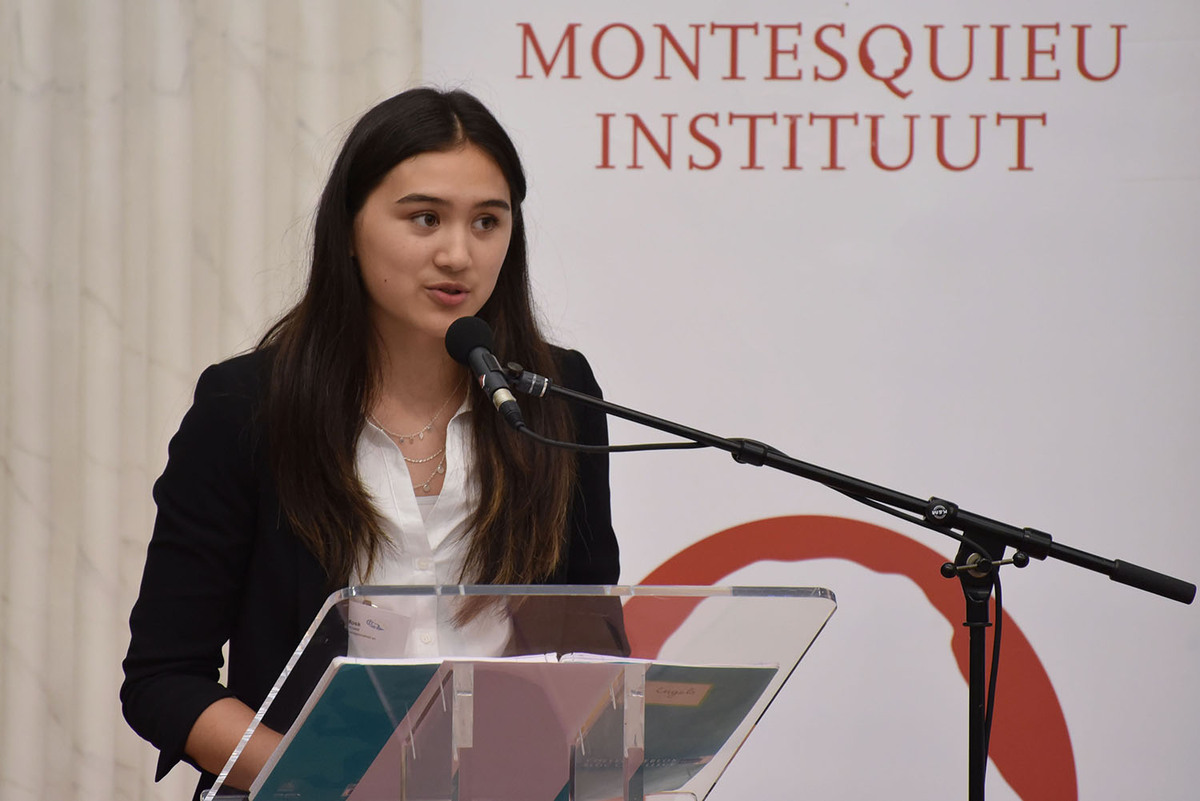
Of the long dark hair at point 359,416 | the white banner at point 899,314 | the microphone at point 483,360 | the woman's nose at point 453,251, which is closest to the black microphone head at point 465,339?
the microphone at point 483,360

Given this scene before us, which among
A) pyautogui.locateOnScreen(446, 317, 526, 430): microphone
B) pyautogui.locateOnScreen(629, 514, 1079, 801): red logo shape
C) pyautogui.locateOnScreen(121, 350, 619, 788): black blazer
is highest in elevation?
pyautogui.locateOnScreen(446, 317, 526, 430): microphone

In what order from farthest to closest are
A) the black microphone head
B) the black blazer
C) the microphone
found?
the black blazer
the black microphone head
the microphone

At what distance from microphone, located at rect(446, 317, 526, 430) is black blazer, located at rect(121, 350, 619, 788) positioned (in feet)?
1.63

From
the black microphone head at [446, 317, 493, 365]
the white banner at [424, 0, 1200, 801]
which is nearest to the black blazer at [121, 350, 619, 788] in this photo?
the black microphone head at [446, 317, 493, 365]

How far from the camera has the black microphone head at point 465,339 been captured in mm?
1301

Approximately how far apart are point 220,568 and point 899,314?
1.76 meters

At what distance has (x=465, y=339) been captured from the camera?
1.30m

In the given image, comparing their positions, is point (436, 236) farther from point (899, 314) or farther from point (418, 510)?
point (899, 314)

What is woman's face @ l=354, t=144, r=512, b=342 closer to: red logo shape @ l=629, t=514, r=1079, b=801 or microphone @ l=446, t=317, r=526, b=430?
microphone @ l=446, t=317, r=526, b=430

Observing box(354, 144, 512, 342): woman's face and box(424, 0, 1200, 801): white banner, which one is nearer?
box(354, 144, 512, 342): woman's face

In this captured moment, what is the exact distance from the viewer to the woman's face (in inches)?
65.3

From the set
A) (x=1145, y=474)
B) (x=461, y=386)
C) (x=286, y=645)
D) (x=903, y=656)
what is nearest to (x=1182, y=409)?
(x=1145, y=474)

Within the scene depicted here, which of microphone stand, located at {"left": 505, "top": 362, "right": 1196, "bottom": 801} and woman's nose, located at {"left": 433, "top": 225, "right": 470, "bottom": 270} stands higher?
woman's nose, located at {"left": 433, "top": 225, "right": 470, "bottom": 270}

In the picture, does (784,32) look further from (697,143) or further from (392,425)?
(392,425)
